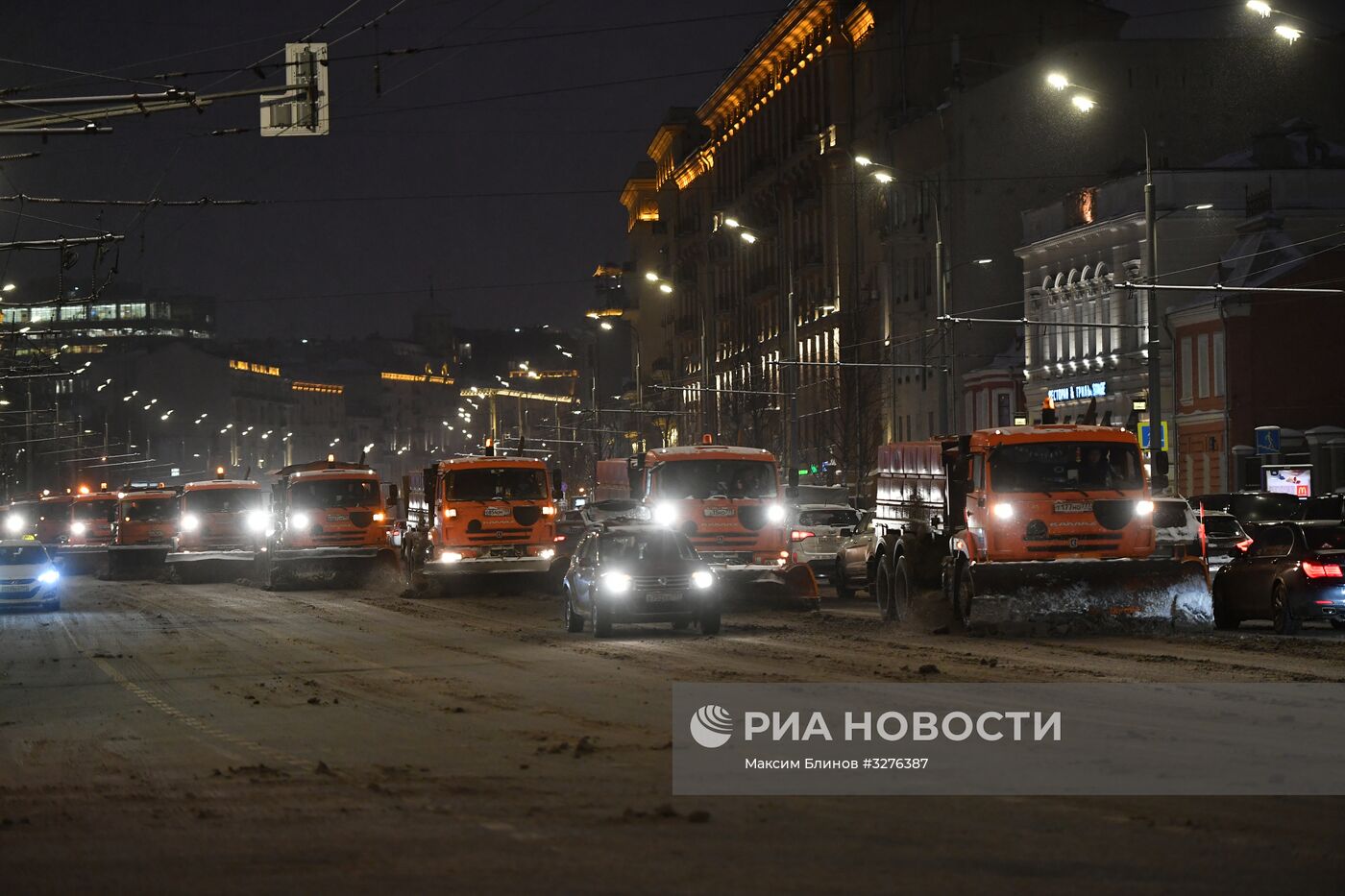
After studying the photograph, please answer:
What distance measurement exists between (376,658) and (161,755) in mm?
9468

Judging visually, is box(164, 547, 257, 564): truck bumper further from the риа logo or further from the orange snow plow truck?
the риа logo

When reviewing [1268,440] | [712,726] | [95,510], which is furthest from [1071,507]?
[95,510]

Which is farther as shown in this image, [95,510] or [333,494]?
[95,510]

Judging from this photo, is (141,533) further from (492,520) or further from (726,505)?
(726,505)

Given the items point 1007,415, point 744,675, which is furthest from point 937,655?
point 1007,415

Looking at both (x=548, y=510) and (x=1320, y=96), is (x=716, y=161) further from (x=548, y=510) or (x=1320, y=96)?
(x=548, y=510)

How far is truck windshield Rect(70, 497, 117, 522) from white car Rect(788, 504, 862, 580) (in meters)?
34.1

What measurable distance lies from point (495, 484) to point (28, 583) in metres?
9.70

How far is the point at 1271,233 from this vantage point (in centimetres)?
6450

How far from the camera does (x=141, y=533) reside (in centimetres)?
6216

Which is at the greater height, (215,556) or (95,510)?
(95,510)

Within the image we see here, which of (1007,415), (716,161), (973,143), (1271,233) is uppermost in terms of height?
(716,161)

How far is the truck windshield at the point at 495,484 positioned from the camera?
41.4 meters

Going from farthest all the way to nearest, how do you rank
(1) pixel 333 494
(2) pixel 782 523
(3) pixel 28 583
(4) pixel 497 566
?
1. (1) pixel 333 494
2. (3) pixel 28 583
3. (4) pixel 497 566
4. (2) pixel 782 523
